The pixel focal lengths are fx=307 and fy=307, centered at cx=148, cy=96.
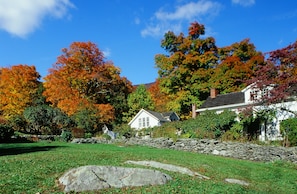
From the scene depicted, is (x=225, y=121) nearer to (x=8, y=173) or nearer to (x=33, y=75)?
(x=8, y=173)

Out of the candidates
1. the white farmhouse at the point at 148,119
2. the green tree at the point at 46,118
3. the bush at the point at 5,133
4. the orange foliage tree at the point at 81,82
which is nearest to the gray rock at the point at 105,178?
the bush at the point at 5,133

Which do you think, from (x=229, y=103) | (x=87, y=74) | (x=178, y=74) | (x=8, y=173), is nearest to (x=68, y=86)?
(x=87, y=74)

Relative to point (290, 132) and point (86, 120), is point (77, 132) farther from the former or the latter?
point (290, 132)

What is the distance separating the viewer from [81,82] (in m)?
39.3

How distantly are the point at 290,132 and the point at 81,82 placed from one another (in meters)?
25.9

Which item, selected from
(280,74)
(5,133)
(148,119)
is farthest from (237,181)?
(148,119)

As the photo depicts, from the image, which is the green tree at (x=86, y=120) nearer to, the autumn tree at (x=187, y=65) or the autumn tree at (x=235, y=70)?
the autumn tree at (x=187, y=65)

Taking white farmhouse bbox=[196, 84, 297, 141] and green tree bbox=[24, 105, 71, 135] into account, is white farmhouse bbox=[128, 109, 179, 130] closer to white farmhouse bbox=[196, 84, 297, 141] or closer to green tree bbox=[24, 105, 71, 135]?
white farmhouse bbox=[196, 84, 297, 141]

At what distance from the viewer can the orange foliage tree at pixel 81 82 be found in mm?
37406

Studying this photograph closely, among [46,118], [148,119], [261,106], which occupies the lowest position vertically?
[46,118]

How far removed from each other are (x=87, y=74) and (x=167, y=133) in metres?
15.6

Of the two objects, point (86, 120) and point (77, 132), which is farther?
point (86, 120)

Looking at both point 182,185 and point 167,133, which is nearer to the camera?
point 182,185

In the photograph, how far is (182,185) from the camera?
8508 mm
